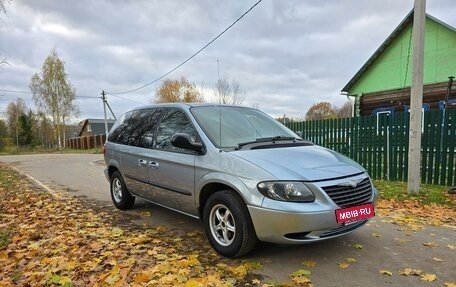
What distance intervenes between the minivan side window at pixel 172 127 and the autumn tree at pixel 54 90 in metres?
52.0

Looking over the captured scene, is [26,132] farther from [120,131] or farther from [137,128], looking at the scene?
[137,128]

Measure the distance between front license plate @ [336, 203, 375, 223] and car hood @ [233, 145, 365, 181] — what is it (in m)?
0.35

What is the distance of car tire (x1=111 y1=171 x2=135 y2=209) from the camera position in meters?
6.30

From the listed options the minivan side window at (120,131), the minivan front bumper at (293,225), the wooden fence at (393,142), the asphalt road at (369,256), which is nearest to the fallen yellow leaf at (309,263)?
the asphalt road at (369,256)

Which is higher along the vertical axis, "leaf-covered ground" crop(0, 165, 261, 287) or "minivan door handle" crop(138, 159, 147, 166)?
"minivan door handle" crop(138, 159, 147, 166)

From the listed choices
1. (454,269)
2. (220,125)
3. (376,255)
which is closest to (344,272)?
(376,255)

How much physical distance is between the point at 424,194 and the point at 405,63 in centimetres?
1189

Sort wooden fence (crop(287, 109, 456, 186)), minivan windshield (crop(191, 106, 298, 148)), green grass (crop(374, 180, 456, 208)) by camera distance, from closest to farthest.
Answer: minivan windshield (crop(191, 106, 298, 148))
green grass (crop(374, 180, 456, 208))
wooden fence (crop(287, 109, 456, 186))

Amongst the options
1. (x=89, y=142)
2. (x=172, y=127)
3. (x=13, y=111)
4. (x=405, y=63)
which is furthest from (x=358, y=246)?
(x=13, y=111)

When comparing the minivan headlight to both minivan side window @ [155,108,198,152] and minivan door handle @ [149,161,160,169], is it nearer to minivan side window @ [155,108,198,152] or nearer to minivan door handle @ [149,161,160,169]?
minivan side window @ [155,108,198,152]

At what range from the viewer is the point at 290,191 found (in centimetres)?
341

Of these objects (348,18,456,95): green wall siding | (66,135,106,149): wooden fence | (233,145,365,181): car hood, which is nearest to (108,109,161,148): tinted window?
(233,145,365,181): car hood

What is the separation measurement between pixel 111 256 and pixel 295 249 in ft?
7.11

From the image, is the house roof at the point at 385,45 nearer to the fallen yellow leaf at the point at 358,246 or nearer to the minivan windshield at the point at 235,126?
the minivan windshield at the point at 235,126
